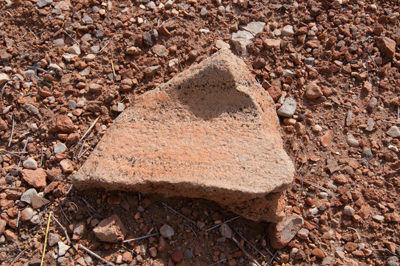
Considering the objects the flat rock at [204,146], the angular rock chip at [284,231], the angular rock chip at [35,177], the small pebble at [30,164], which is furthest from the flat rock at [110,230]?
the angular rock chip at [284,231]

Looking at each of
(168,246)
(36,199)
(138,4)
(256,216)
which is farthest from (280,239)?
(138,4)

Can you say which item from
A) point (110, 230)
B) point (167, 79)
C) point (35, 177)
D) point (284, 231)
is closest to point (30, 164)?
point (35, 177)

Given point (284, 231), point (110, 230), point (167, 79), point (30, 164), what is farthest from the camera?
point (167, 79)

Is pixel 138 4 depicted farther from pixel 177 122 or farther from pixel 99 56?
pixel 177 122

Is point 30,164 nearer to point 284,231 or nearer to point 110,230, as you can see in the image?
point 110,230

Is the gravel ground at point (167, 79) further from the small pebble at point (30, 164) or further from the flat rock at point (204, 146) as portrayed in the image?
the flat rock at point (204, 146)

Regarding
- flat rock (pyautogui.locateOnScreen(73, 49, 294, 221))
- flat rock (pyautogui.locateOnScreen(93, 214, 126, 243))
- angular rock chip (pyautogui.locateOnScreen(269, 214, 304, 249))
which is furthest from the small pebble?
angular rock chip (pyautogui.locateOnScreen(269, 214, 304, 249))
